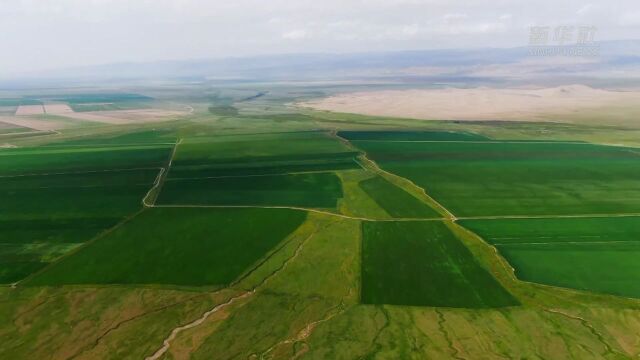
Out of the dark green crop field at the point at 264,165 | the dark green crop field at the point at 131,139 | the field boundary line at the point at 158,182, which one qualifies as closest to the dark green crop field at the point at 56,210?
the field boundary line at the point at 158,182

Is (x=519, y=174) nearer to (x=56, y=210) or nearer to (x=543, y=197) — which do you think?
(x=543, y=197)

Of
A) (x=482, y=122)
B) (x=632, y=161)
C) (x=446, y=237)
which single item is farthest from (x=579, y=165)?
(x=482, y=122)

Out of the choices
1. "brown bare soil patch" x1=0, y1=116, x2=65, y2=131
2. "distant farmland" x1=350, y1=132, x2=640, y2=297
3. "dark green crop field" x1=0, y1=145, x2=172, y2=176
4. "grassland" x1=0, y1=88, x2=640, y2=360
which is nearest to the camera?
"grassland" x1=0, y1=88, x2=640, y2=360

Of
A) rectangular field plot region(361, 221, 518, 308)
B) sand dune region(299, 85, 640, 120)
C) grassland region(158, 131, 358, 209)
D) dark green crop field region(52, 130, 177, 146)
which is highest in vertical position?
sand dune region(299, 85, 640, 120)

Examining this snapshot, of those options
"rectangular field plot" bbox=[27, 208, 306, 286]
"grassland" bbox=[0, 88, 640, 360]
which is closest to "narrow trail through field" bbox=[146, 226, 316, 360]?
"grassland" bbox=[0, 88, 640, 360]

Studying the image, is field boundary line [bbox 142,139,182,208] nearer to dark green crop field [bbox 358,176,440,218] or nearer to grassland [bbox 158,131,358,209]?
grassland [bbox 158,131,358,209]

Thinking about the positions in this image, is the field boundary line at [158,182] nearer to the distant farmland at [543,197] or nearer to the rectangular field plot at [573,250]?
the distant farmland at [543,197]

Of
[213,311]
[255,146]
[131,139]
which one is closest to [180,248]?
[213,311]
